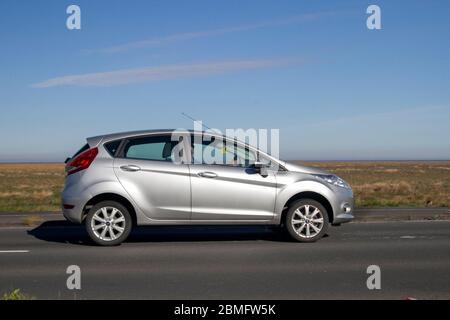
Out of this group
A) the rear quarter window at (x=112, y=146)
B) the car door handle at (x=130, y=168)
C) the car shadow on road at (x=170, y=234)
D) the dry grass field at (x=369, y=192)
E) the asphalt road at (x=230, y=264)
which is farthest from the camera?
the dry grass field at (x=369, y=192)

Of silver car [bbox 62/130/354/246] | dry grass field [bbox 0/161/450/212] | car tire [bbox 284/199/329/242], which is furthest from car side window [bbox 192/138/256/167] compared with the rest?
dry grass field [bbox 0/161/450/212]

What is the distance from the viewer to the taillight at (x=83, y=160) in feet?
32.0

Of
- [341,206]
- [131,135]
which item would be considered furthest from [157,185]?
[341,206]

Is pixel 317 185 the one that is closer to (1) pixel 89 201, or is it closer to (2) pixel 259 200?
(2) pixel 259 200

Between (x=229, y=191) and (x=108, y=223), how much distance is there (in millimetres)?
2008

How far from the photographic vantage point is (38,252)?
952 cm

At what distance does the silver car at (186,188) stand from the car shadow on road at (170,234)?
755mm

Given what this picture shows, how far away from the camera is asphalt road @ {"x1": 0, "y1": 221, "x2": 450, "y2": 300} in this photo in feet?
22.0

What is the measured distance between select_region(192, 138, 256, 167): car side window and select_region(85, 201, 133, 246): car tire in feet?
5.07

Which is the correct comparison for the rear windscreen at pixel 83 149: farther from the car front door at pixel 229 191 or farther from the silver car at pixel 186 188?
the car front door at pixel 229 191

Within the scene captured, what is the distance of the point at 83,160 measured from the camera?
9773 millimetres

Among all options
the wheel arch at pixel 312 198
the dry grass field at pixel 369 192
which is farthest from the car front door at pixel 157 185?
the dry grass field at pixel 369 192

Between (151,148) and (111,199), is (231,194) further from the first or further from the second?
(111,199)
